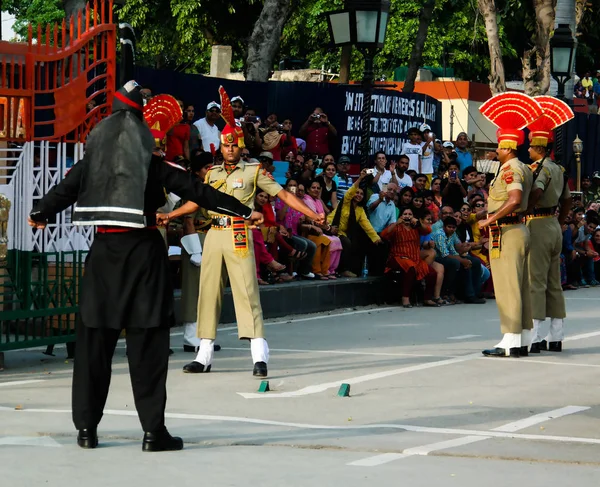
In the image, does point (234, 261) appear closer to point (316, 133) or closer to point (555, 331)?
point (555, 331)

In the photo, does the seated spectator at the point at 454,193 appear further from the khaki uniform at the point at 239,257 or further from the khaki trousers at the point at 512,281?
the khaki uniform at the point at 239,257

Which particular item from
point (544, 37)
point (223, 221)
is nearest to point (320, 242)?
point (223, 221)

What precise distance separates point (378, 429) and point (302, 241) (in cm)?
918

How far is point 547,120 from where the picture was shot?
13.4 m

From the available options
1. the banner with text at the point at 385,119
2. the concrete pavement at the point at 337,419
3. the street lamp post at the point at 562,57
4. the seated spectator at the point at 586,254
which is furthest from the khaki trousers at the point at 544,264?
the street lamp post at the point at 562,57

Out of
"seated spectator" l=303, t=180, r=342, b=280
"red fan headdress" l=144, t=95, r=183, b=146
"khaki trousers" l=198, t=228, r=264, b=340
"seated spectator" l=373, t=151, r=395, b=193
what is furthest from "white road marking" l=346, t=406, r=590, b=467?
"seated spectator" l=373, t=151, r=395, b=193

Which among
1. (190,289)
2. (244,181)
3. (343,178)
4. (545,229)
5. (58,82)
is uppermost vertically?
(58,82)

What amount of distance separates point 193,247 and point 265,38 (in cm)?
1250

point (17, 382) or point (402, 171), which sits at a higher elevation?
point (402, 171)

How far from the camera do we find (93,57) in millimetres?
12094

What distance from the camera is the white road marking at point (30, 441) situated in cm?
789

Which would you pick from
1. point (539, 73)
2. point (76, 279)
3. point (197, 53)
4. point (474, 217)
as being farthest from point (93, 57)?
point (197, 53)

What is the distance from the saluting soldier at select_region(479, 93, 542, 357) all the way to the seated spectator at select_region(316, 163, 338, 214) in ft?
21.4

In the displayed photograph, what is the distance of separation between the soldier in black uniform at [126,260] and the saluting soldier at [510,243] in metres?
5.42
